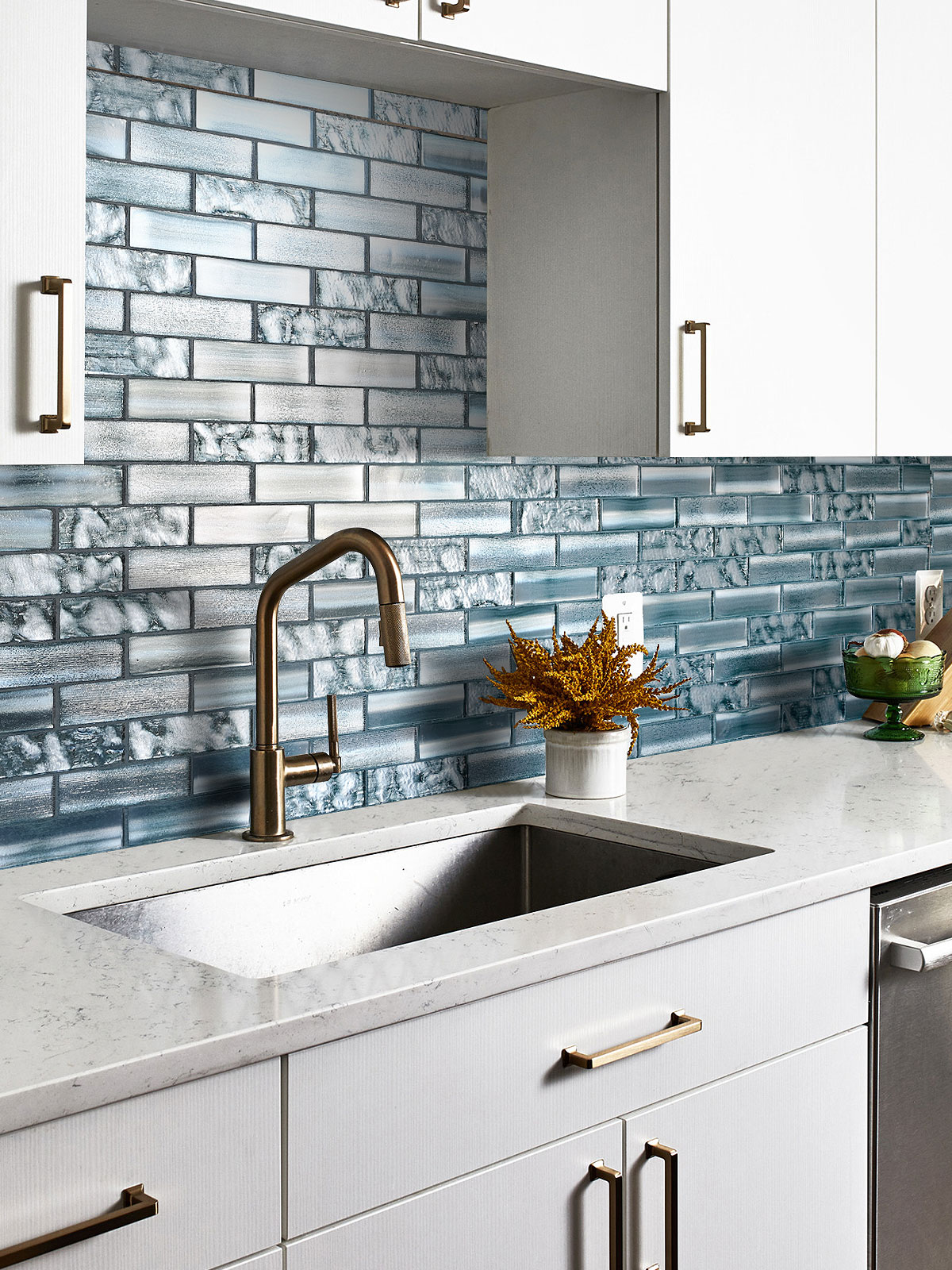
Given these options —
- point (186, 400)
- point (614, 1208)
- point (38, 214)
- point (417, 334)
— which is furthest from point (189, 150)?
point (614, 1208)

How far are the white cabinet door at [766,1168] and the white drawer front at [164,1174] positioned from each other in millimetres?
471

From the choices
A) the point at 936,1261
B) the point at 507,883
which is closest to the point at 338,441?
the point at 507,883

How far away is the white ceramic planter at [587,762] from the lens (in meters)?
2.07

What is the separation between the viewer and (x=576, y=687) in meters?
2.05

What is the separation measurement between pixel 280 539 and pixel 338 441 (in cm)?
17

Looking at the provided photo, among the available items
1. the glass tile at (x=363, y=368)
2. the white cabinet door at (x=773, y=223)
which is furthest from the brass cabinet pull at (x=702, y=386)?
the glass tile at (x=363, y=368)

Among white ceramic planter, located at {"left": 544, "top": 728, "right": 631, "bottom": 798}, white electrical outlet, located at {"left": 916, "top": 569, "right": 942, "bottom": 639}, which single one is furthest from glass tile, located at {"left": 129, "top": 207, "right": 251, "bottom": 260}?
white electrical outlet, located at {"left": 916, "top": 569, "right": 942, "bottom": 639}

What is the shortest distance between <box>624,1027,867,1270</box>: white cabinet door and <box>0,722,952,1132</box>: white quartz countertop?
212 mm

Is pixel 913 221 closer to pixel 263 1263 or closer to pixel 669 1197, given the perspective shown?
pixel 669 1197

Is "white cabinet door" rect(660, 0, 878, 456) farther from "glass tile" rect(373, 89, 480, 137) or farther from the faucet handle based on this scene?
the faucet handle

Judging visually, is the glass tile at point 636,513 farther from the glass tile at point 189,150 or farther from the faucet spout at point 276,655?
the glass tile at point 189,150

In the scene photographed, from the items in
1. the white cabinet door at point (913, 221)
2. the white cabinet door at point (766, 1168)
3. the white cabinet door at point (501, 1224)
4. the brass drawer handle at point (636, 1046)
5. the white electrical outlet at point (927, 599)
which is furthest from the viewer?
the white electrical outlet at point (927, 599)

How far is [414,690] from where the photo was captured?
7.10 feet

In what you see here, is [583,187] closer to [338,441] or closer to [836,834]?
[338,441]
